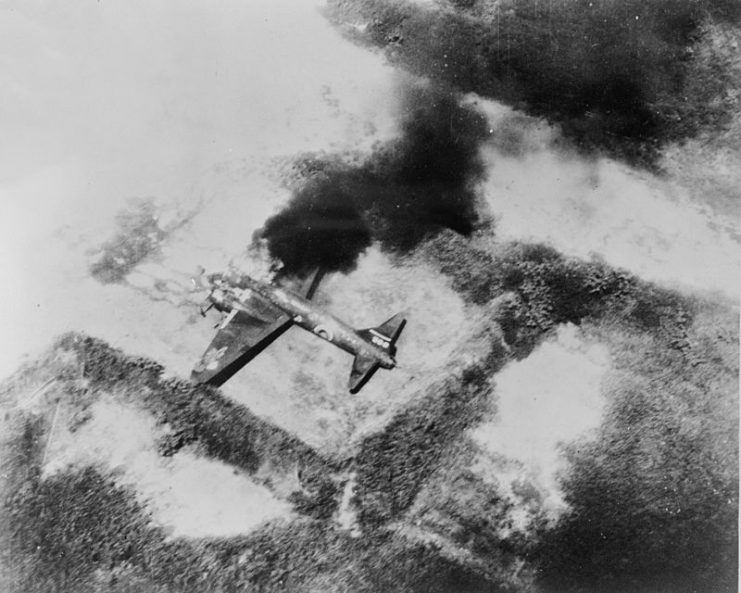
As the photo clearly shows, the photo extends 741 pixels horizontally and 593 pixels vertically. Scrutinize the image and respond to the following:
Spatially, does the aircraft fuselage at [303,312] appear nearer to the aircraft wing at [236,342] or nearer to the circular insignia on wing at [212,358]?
the aircraft wing at [236,342]

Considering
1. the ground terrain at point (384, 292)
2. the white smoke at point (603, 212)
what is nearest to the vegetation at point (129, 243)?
the ground terrain at point (384, 292)

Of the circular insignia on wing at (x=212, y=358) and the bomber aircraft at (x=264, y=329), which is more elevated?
the bomber aircraft at (x=264, y=329)

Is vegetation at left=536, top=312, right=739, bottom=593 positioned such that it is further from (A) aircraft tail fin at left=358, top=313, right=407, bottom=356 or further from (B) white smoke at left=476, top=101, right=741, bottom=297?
(A) aircraft tail fin at left=358, top=313, right=407, bottom=356

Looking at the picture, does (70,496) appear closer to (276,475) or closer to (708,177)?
(276,475)

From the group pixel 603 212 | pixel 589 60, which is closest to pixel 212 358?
pixel 603 212

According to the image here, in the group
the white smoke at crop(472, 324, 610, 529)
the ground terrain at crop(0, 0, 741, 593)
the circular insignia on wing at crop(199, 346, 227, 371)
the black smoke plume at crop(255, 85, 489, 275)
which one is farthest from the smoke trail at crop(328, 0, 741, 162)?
the circular insignia on wing at crop(199, 346, 227, 371)

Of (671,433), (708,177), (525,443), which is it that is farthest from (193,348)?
(708,177)
